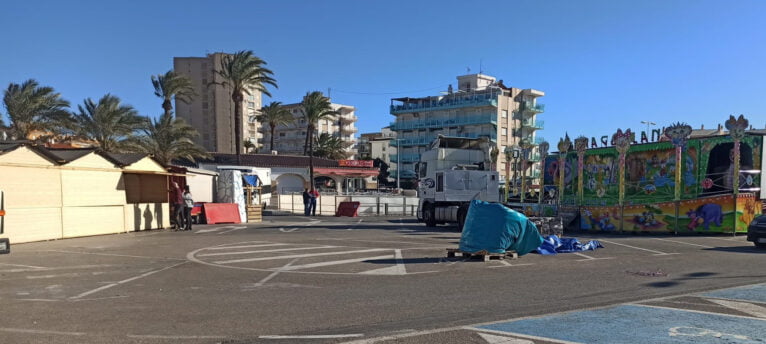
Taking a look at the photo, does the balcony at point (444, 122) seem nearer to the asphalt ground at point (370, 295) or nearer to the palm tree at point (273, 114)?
Answer: the palm tree at point (273, 114)

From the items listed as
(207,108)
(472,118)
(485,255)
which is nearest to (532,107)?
(472,118)

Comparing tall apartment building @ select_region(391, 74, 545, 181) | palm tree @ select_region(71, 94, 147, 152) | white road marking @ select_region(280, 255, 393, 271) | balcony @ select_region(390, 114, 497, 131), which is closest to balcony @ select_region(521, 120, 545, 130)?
tall apartment building @ select_region(391, 74, 545, 181)

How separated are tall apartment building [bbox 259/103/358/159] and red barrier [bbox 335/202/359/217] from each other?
6878 centimetres

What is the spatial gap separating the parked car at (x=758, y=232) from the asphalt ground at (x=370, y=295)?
1.18m

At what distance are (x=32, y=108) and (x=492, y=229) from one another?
30.4 metres

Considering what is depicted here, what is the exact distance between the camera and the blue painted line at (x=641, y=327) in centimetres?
559

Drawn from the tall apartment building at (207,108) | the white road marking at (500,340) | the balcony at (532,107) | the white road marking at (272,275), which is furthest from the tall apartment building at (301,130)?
the white road marking at (500,340)

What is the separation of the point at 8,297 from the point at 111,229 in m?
12.0

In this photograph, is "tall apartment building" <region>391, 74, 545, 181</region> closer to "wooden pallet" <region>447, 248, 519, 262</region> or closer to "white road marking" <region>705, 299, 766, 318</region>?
"wooden pallet" <region>447, 248, 519, 262</region>

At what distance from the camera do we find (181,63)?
77188 mm

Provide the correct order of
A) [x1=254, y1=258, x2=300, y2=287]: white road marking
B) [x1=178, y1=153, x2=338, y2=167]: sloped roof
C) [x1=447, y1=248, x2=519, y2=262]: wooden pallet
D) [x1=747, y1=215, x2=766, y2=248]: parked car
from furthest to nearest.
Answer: [x1=178, y1=153, x2=338, y2=167]: sloped roof → [x1=747, y1=215, x2=766, y2=248]: parked car → [x1=447, y1=248, x2=519, y2=262]: wooden pallet → [x1=254, y1=258, x2=300, y2=287]: white road marking

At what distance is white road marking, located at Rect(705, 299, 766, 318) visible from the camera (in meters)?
6.78

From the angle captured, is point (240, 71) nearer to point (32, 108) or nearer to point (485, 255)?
point (32, 108)

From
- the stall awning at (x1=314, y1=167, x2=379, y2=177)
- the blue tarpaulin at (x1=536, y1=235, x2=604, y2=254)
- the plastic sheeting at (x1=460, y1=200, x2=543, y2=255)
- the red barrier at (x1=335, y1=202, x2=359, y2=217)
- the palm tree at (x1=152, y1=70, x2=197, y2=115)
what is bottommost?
the red barrier at (x1=335, y1=202, x2=359, y2=217)
